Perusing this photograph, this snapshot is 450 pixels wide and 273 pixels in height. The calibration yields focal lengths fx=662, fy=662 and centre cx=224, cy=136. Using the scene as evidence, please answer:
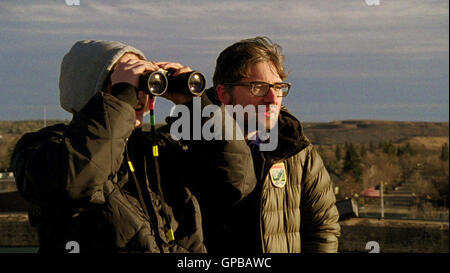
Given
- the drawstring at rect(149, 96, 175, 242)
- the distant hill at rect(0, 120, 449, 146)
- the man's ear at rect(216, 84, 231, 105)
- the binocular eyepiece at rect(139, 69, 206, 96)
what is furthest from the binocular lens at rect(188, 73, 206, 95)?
the distant hill at rect(0, 120, 449, 146)

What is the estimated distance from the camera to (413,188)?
6028 centimetres

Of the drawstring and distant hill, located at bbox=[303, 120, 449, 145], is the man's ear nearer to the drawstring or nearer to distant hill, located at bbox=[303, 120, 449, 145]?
the drawstring

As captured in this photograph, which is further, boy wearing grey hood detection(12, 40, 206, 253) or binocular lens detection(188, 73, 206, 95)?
binocular lens detection(188, 73, 206, 95)

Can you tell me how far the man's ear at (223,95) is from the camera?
2.27 meters

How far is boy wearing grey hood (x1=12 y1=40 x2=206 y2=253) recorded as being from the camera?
5.45 feet

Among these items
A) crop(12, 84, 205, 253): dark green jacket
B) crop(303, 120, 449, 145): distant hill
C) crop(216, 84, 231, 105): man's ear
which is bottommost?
crop(303, 120, 449, 145): distant hill

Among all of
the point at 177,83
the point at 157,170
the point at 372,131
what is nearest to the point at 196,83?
the point at 177,83

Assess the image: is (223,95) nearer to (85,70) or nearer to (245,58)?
(245,58)

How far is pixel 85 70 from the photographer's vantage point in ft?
6.09
